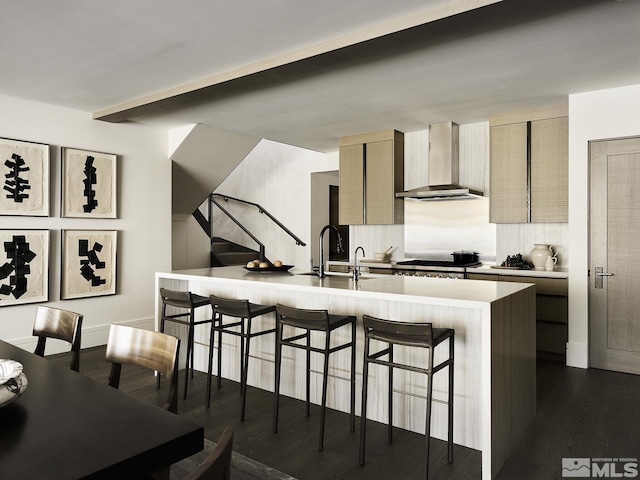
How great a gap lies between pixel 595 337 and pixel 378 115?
319cm

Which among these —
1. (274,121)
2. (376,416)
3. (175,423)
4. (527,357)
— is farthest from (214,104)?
(175,423)

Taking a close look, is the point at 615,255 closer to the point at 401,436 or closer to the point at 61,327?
the point at 401,436

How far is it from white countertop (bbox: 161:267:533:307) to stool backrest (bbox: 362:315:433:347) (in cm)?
25

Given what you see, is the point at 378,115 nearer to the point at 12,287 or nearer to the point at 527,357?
the point at 527,357

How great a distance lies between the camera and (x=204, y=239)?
8008 mm

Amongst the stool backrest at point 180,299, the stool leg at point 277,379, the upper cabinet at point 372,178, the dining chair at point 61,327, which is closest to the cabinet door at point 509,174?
the upper cabinet at point 372,178

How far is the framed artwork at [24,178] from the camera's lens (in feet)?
14.8

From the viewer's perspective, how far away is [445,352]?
2.92 meters

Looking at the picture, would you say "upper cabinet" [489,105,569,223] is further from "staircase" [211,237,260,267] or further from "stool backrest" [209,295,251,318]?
"staircase" [211,237,260,267]

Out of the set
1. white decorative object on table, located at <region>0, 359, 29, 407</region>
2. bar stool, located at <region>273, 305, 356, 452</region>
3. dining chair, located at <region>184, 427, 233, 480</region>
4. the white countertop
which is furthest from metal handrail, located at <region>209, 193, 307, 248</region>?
dining chair, located at <region>184, 427, 233, 480</region>

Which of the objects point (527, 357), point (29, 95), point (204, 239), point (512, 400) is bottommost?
point (512, 400)

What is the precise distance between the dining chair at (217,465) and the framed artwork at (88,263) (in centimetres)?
470

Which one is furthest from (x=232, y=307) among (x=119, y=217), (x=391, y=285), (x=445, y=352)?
(x=119, y=217)

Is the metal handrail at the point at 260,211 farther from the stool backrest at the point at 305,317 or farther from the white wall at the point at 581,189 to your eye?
the stool backrest at the point at 305,317
